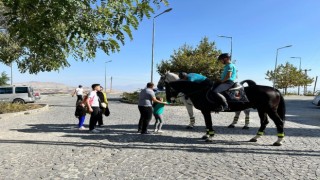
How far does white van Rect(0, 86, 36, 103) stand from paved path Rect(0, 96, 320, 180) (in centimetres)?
1845

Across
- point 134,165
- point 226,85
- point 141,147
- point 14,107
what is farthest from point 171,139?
point 14,107

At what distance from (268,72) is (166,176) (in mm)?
66330

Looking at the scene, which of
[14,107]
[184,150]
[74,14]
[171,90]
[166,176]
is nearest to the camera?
[166,176]

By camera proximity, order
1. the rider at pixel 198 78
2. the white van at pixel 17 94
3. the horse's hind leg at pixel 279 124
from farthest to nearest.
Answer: the white van at pixel 17 94
the rider at pixel 198 78
the horse's hind leg at pixel 279 124

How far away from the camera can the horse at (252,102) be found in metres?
9.54

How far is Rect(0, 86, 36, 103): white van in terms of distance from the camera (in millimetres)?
28922

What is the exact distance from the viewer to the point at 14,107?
20344 mm

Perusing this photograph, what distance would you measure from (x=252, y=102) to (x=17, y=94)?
24436 mm

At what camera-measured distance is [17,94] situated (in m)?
29.1

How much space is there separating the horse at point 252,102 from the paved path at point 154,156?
52cm

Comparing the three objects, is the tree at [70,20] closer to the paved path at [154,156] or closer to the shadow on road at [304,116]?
the paved path at [154,156]

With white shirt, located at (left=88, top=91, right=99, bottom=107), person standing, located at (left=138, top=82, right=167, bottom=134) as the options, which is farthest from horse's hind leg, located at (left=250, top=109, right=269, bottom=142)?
white shirt, located at (left=88, top=91, right=99, bottom=107)

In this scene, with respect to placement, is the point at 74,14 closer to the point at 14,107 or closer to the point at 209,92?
the point at 209,92

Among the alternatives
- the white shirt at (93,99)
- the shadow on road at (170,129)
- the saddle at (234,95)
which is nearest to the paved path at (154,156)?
the shadow on road at (170,129)
